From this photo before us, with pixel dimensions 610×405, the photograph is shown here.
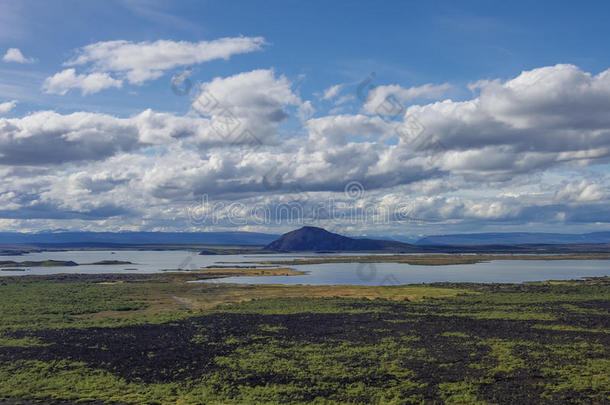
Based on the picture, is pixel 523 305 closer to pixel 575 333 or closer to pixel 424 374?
pixel 575 333

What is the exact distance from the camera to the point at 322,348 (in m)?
50.1

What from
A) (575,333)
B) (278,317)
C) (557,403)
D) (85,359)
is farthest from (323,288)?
(557,403)

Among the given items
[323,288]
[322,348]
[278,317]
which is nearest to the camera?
[322,348]

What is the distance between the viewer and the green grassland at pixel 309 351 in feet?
119

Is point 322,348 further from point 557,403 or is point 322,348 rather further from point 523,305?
point 523,305

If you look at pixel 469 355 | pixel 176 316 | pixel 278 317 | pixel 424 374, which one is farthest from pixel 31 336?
pixel 469 355

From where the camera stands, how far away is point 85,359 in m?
46.1

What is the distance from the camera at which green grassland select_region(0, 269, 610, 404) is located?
36.2 metres

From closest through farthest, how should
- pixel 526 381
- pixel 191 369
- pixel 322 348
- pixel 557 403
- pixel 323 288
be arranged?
pixel 557 403, pixel 526 381, pixel 191 369, pixel 322 348, pixel 323 288

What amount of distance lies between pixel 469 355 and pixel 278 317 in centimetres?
3025

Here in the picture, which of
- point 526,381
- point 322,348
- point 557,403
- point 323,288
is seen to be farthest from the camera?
point 323,288

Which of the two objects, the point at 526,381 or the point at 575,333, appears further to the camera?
the point at 575,333

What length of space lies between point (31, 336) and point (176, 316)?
20.1 m

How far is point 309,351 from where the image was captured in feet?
161
